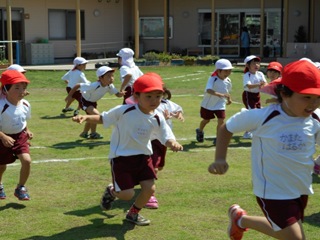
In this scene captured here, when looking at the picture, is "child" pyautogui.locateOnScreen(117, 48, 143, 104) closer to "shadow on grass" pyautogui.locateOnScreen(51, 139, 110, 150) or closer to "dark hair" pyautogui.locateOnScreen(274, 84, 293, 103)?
"shadow on grass" pyautogui.locateOnScreen(51, 139, 110, 150)

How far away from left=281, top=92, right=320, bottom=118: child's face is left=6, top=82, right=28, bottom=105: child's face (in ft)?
11.9

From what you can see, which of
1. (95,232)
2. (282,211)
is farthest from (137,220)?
(282,211)

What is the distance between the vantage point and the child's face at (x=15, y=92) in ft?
23.8

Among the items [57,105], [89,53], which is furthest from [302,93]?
[89,53]

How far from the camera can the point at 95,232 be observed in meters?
6.21

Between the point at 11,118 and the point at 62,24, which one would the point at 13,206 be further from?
the point at 62,24

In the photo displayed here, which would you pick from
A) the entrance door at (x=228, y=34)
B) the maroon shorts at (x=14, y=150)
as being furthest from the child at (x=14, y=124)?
the entrance door at (x=228, y=34)

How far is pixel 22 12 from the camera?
101ft

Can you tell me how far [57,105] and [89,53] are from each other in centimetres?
1696

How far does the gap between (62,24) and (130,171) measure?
27.9 meters

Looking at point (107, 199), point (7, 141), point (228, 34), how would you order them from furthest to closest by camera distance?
1. point (228, 34)
2. point (7, 141)
3. point (107, 199)

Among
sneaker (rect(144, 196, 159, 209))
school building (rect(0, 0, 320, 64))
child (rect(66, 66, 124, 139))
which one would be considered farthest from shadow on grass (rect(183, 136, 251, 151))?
school building (rect(0, 0, 320, 64))

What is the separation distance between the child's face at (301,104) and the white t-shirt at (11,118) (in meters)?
3.66

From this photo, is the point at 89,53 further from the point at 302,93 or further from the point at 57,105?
the point at 302,93
